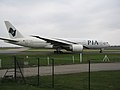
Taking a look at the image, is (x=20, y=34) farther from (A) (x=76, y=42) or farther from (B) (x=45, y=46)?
(A) (x=76, y=42)

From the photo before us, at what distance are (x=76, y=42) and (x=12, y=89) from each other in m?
46.5

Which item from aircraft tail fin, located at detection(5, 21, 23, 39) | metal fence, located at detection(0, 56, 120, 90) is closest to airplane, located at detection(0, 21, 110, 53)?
aircraft tail fin, located at detection(5, 21, 23, 39)

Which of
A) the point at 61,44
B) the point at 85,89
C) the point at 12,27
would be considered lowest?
the point at 85,89

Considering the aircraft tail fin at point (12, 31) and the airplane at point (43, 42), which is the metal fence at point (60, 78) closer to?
the airplane at point (43, 42)

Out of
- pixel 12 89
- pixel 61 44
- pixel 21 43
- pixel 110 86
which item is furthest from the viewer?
pixel 21 43

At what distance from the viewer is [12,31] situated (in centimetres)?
6194

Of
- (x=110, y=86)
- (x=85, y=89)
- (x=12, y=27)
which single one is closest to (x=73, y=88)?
(x=85, y=89)

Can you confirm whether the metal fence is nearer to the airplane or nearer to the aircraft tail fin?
the airplane

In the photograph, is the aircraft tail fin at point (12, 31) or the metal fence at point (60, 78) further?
the aircraft tail fin at point (12, 31)

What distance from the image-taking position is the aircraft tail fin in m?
61.5

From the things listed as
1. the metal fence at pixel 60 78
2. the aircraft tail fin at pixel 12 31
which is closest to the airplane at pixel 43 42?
the aircraft tail fin at pixel 12 31

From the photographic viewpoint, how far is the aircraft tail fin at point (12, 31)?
6152 cm

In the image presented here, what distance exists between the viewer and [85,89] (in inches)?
544

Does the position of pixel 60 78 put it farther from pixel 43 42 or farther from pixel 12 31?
pixel 12 31
